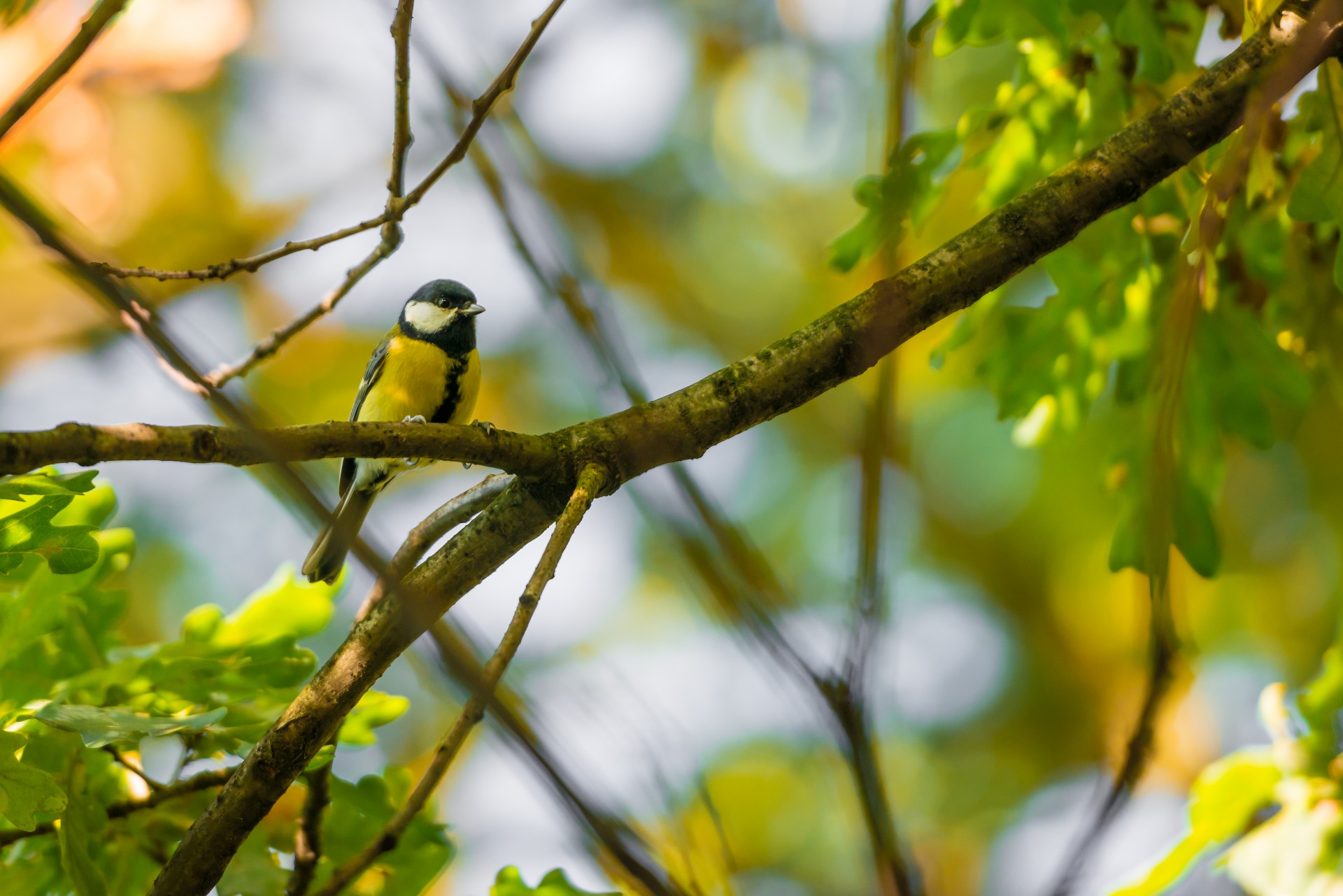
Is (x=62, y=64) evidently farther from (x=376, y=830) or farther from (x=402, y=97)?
(x=376, y=830)

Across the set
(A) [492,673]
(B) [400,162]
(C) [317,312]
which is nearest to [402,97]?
(B) [400,162]

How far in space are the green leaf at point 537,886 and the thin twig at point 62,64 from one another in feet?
4.60

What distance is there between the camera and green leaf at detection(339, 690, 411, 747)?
6.89 ft

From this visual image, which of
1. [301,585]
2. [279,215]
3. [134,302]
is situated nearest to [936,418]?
[279,215]

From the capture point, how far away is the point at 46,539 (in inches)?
68.6

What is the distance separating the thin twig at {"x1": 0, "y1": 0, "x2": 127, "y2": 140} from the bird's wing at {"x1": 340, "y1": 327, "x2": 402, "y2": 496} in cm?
256

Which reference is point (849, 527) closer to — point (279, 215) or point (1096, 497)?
point (1096, 497)

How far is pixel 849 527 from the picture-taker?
3.73 ft

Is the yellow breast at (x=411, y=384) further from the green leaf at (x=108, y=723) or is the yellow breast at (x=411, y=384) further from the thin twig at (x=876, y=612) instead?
the thin twig at (x=876, y=612)

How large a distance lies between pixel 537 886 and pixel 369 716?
1.60 feet

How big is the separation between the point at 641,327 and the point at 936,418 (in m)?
1.91

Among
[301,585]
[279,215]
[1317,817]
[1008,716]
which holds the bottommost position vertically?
[1317,817]

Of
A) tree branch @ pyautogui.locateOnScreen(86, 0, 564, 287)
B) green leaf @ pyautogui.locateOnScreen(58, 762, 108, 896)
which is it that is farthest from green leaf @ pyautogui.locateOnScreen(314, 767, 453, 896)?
tree branch @ pyautogui.locateOnScreen(86, 0, 564, 287)

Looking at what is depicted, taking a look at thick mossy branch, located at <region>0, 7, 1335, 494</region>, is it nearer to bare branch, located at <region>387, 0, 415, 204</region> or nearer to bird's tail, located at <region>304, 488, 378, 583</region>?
bare branch, located at <region>387, 0, 415, 204</region>
